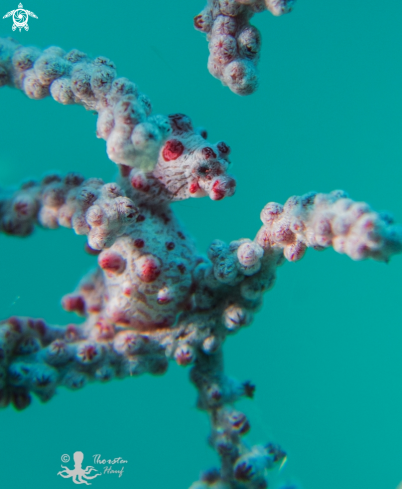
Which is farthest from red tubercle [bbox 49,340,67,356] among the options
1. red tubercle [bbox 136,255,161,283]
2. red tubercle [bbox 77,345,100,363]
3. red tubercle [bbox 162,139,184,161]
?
red tubercle [bbox 162,139,184,161]

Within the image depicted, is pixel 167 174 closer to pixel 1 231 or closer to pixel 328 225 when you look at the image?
pixel 328 225

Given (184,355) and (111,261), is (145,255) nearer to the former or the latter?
(111,261)

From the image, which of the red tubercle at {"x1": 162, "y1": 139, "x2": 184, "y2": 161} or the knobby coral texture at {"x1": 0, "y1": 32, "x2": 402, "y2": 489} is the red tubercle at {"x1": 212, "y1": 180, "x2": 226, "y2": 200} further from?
the red tubercle at {"x1": 162, "y1": 139, "x2": 184, "y2": 161}

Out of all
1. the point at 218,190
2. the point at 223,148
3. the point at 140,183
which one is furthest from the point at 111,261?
the point at 223,148

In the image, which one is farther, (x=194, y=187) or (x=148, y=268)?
(x=148, y=268)

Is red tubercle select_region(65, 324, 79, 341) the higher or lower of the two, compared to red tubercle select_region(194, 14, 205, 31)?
lower

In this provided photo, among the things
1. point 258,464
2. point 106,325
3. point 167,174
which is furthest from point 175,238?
point 258,464

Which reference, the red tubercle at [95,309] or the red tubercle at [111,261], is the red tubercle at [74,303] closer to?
the red tubercle at [95,309]
